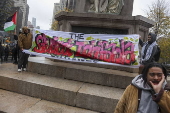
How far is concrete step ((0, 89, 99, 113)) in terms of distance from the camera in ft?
10.6

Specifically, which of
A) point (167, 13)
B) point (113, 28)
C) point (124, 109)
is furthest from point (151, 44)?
point (167, 13)

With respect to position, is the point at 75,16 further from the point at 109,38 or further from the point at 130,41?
the point at 130,41

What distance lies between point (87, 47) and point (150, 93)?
12.2ft

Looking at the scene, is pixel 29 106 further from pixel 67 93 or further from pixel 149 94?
pixel 149 94

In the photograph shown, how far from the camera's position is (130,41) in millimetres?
4918

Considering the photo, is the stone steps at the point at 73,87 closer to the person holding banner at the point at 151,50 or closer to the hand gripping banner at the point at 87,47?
the hand gripping banner at the point at 87,47

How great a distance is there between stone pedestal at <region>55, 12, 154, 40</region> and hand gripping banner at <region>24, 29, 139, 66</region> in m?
1.08

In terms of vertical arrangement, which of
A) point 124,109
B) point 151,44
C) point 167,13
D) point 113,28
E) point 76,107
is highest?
point 167,13

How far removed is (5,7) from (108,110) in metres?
38.9

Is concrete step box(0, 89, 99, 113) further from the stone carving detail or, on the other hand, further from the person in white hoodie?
the stone carving detail

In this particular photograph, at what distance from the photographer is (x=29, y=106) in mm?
3416

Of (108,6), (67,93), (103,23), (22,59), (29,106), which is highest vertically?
(108,6)

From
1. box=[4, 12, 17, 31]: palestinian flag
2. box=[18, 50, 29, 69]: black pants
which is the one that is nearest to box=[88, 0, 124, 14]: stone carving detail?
box=[18, 50, 29, 69]: black pants

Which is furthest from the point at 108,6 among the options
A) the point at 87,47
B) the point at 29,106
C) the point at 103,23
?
the point at 29,106
